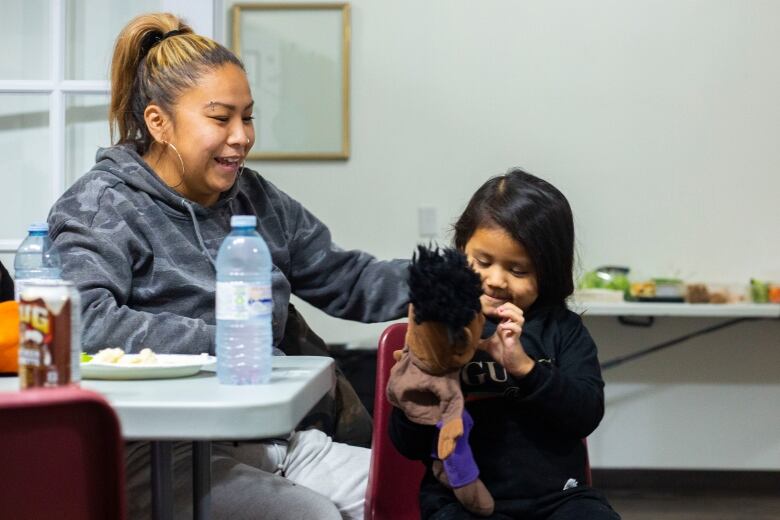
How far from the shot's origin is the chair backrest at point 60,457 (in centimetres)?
82

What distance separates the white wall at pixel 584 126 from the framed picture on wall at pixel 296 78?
0.06 metres

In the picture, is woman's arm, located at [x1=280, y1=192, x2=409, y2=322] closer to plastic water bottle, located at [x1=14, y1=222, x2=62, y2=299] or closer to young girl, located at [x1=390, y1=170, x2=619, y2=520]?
young girl, located at [x1=390, y1=170, x2=619, y2=520]

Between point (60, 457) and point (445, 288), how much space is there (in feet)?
1.59

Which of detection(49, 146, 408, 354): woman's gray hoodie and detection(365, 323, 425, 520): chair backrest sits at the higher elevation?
detection(49, 146, 408, 354): woman's gray hoodie

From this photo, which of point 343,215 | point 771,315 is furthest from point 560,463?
point 343,215

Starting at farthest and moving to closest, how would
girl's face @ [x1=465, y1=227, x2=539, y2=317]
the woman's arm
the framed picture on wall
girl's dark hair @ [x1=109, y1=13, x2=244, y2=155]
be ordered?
the framed picture on wall < the woman's arm < girl's dark hair @ [x1=109, y1=13, x2=244, y2=155] < girl's face @ [x1=465, y1=227, x2=539, y2=317]

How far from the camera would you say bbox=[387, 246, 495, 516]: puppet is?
116cm

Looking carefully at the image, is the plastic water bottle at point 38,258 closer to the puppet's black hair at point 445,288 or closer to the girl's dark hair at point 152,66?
the girl's dark hair at point 152,66

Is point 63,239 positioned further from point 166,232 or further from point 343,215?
point 343,215

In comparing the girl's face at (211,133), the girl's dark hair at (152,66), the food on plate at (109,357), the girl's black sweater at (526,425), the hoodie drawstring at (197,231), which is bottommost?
the girl's black sweater at (526,425)

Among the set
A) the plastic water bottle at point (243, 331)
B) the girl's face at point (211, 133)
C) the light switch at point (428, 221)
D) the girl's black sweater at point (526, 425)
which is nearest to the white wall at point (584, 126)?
the light switch at point (428, 221)

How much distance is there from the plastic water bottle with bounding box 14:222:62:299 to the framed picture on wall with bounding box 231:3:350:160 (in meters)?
2.04

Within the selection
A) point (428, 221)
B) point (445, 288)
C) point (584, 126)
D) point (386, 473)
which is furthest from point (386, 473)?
point (584, 126)

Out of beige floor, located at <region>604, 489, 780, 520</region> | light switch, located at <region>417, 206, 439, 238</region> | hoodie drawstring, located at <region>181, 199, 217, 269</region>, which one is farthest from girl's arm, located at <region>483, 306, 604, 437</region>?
light switch, located at <region>417, 206, 439, 238</region>
